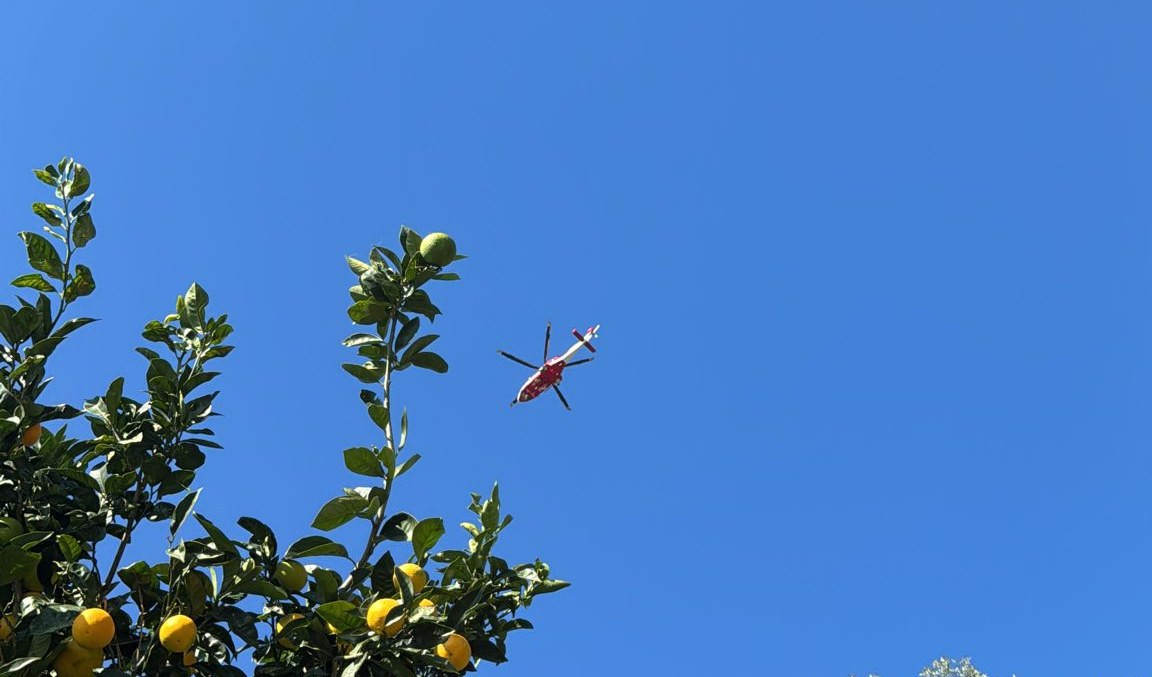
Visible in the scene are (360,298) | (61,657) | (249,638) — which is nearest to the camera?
(61,657)

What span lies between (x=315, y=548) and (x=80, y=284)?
1.86 metres

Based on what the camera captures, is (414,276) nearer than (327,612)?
No

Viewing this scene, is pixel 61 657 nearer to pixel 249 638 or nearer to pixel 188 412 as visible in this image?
pixel 249 638

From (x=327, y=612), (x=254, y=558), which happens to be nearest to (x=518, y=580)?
(x=327, y=612)

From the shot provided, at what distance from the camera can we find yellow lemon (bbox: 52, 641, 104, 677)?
3615 millimetres

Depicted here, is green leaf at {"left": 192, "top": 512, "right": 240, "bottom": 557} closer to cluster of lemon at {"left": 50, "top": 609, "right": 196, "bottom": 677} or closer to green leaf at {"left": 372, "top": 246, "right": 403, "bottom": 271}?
cluster of lemon at {"left": 50, "top": 609, "right": 196, "bottom": 677}

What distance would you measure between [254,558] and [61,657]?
2.48 ft

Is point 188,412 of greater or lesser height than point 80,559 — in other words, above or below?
above

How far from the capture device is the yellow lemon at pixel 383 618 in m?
3.59

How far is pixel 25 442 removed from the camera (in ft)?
14.4

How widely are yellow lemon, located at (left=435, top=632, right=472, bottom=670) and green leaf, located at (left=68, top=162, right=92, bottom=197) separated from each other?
2981 millimetres

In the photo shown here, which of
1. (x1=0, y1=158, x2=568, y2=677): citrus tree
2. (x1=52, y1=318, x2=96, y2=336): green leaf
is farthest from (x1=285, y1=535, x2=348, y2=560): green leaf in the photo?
(x1=52, y1=318, x2=96, y2=336): green leaf

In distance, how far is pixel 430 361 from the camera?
4.58m

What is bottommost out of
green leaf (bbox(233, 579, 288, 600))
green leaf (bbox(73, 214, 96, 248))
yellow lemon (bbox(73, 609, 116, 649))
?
yellow lemon (bbox(73, 609, 116, 649))
